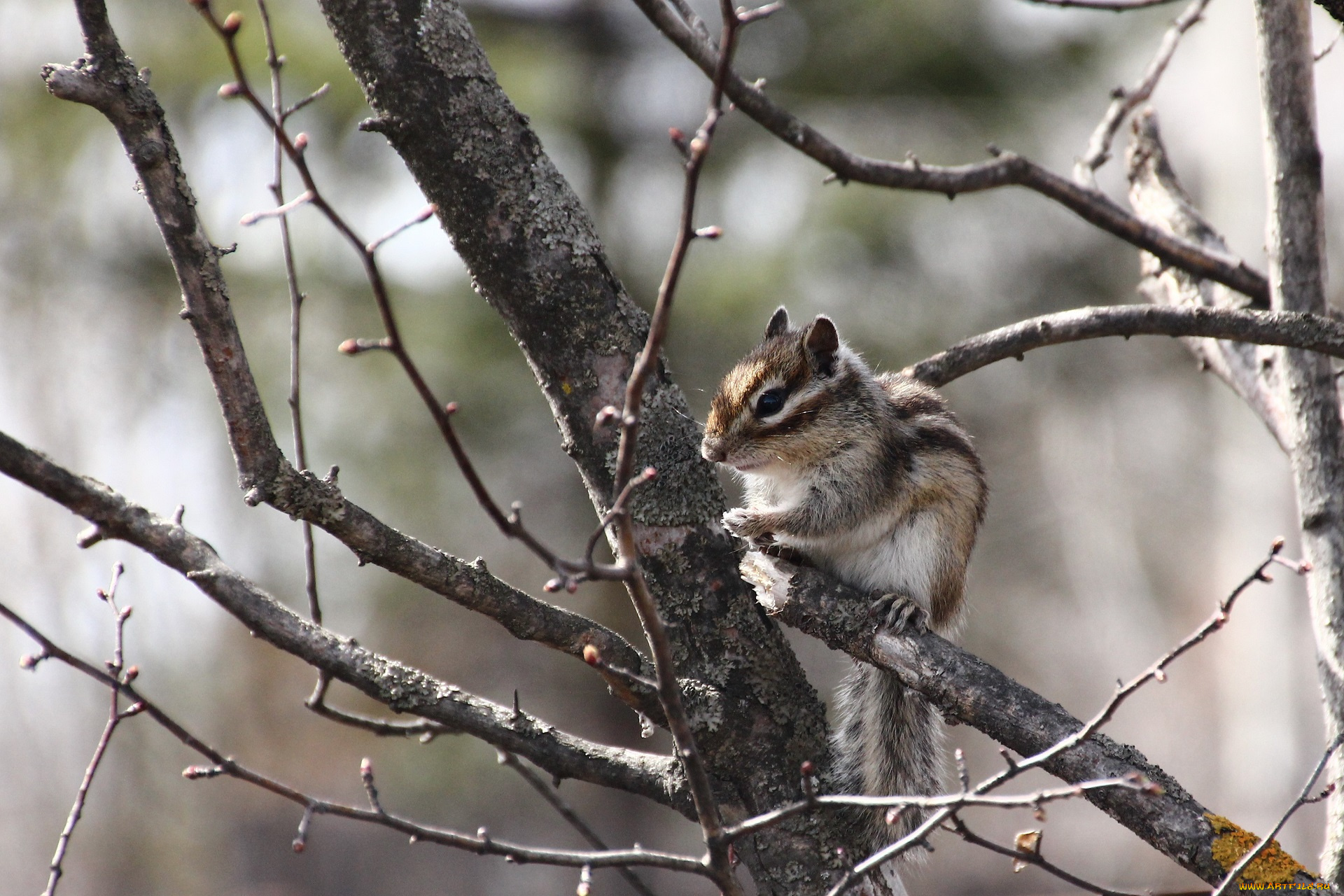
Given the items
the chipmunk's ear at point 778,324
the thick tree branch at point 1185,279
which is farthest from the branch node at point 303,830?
the thick tree branch at point 1185,279

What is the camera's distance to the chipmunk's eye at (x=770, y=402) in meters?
3.00

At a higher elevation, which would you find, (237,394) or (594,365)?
(594,365)

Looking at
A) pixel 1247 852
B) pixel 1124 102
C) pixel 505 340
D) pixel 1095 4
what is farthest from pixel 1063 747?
pixel 505 340

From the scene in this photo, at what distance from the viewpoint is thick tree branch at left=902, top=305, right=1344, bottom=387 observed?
2.32 metres

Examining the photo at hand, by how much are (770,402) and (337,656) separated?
1.47 meters

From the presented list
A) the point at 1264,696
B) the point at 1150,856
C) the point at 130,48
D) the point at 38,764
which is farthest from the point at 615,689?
the point at 1264,696

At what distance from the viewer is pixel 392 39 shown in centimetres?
209

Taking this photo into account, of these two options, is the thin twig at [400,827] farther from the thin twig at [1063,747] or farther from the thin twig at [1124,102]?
the thin twig at [1124,102]

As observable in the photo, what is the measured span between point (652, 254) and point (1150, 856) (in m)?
7.59

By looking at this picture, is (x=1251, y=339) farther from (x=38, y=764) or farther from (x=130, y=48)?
(x=38, y=764)

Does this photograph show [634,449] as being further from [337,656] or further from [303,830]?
[337,656]

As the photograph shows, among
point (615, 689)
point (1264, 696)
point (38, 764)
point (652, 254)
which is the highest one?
point (652, 254)

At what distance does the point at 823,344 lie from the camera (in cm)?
310

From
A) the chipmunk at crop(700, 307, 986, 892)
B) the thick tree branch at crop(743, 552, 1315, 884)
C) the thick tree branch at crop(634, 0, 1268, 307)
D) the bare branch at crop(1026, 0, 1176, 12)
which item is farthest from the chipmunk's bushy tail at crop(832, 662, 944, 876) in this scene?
the bare branch at crop(1026, 0, 1176, 12)
